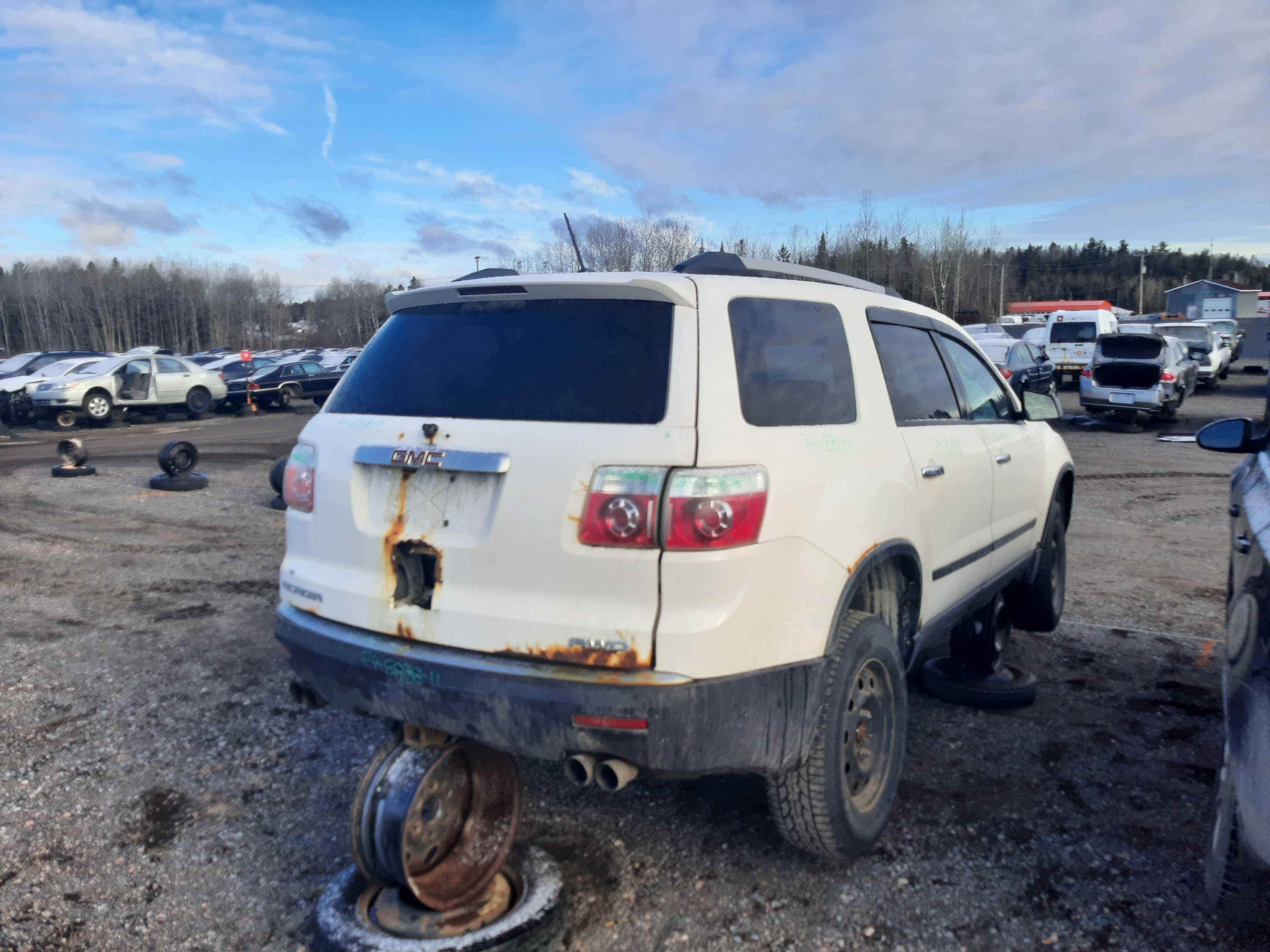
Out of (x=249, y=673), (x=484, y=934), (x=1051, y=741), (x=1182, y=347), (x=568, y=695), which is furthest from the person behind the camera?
(x=1182, y=347)

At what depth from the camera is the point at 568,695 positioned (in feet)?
8.13

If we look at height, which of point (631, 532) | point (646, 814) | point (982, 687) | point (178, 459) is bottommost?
point (646, 814)

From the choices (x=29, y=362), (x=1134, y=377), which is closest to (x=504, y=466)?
(x=1134, y=377)

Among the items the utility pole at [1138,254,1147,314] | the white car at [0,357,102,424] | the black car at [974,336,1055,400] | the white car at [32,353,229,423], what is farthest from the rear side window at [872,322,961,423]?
the utility pole at [1138,254,1147,314]

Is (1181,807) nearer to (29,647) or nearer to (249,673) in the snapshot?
(249,673)

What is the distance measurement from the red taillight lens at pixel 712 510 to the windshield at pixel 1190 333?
29.9 meters

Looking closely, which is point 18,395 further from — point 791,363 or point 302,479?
point 791,363

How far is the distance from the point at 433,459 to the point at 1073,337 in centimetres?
2751

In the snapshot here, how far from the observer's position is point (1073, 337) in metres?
26.7

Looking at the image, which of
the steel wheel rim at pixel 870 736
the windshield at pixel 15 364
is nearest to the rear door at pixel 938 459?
the steel wheel rim at pixel 870 736

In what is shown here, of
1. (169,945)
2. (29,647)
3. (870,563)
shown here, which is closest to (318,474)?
(169,945)

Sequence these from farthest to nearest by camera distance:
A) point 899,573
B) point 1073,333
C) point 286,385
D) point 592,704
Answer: point 286,385 → point 1073,333 → point 899,573 → point 592,704

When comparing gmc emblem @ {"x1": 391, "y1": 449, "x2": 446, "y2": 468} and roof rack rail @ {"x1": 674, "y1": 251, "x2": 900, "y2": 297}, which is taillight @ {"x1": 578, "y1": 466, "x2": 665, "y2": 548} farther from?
roof rack rail @ {"x1": 674, "y1": 251, "x2": 900, "y2": 297}

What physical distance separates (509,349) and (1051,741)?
2.97 meters
